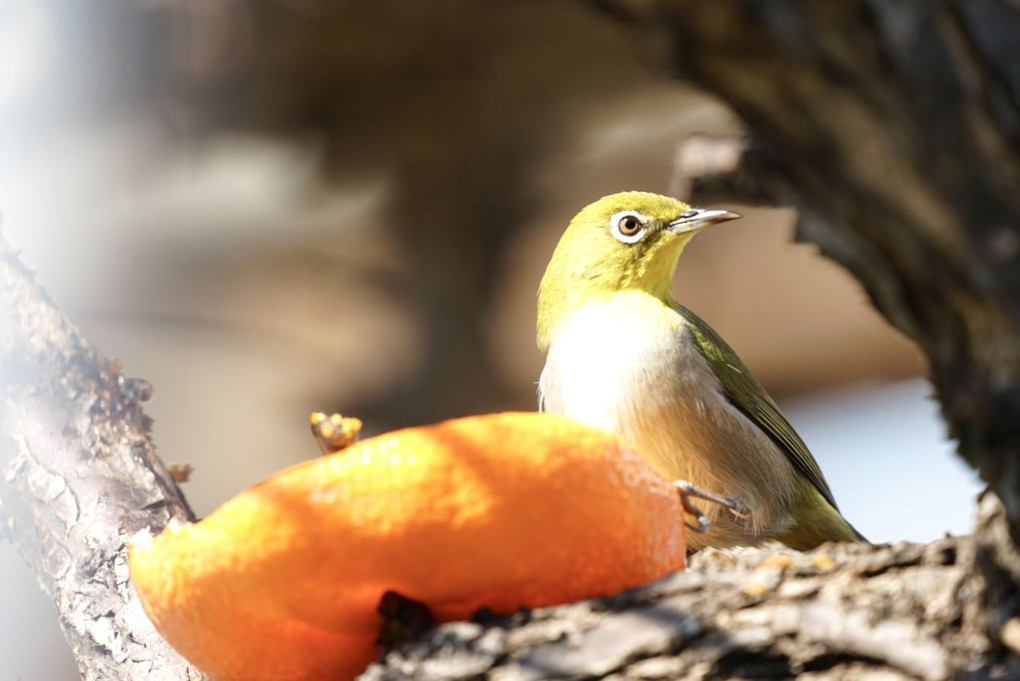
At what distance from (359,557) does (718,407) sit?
1996 mm

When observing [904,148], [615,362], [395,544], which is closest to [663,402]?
[615,362]

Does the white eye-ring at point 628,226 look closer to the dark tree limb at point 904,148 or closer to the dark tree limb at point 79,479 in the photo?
the dark tree limb at point 79,479

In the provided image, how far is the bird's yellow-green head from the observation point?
141 inches

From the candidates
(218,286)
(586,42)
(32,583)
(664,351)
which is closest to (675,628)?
(664,351)

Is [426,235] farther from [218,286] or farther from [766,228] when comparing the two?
[766,228]

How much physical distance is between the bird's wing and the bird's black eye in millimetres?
302

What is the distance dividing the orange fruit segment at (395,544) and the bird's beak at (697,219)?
1.74 metres

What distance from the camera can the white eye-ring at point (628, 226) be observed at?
359 centimetres

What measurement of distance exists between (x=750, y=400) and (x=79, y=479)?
2.05 m

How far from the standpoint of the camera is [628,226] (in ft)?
11.9

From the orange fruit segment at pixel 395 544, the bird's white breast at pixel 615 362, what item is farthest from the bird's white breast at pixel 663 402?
the orange fruit segment at pixel 395 544

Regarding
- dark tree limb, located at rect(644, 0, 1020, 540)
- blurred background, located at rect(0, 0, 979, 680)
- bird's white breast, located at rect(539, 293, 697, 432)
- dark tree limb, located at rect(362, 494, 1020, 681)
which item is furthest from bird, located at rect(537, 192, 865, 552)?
blurred background, located at rect(0, 0, 979, 680)

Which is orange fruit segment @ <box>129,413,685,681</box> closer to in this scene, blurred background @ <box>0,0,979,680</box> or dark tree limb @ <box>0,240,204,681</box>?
dark tree limb @ <box>0,240,204,681</box>

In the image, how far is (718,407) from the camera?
135 inches
